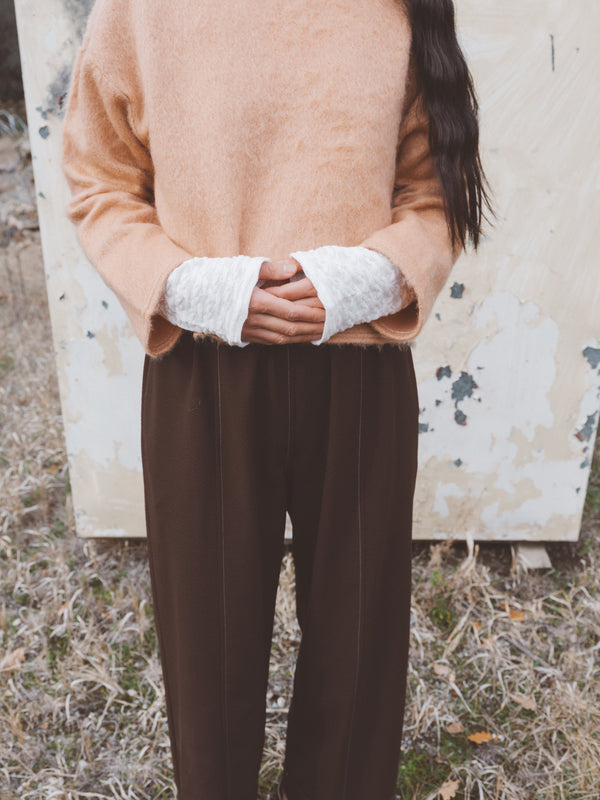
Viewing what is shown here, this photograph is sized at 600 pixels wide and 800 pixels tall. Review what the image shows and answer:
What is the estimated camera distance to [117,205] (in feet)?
3.70

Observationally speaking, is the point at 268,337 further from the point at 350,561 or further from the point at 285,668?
the point at 285,668

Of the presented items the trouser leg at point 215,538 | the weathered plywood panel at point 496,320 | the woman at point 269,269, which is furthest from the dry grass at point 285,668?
the woman at point 269,269

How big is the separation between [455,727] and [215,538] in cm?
116

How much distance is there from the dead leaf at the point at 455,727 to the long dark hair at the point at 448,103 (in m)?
1.46

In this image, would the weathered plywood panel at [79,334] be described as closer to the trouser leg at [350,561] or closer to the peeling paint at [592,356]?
the trouser leg at [350,561]

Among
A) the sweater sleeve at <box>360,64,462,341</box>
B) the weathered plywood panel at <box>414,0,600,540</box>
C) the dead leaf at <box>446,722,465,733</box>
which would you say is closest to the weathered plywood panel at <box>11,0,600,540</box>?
the weathered plywood panel at <box>414,0,600,540</box>

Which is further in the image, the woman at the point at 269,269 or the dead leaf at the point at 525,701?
the dead leaf at the point at 525,701

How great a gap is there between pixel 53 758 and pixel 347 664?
1028 millimetres

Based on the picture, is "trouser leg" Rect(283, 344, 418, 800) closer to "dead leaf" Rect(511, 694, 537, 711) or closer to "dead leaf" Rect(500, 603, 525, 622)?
"dead leaf" Rect(511, 694, 537, 711)

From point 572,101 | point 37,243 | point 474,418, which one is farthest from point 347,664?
point 37,243

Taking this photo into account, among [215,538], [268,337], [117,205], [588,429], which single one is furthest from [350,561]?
[588,429]

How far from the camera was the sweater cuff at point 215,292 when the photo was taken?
100 cm

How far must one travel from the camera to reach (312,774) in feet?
4.99

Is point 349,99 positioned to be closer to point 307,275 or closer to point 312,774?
point 307,275
